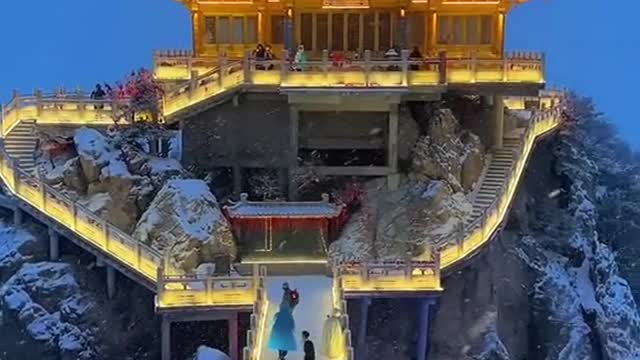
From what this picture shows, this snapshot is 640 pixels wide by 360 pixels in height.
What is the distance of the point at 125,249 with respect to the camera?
79.9 ft

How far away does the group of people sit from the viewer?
19484mm

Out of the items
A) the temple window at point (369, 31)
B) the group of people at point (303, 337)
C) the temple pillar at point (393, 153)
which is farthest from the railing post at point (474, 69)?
the group of people at point (303, 337)

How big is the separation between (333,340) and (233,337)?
4151 millimetres

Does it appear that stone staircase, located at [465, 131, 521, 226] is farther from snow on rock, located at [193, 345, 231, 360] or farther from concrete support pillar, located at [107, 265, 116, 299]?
concrete support pillar, located at [107, 265, 116, 299]

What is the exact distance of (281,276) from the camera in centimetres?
2472

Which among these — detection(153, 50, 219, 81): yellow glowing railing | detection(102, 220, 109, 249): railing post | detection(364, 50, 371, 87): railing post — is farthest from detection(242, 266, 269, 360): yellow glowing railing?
detection(153, 50, 219, 81): yellow glowing railing

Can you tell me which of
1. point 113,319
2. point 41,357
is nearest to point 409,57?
point 113,319

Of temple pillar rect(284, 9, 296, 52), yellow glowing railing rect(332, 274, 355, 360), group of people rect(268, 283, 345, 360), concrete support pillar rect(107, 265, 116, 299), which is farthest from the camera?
temple pillar rect(284, 9, 296, 52)

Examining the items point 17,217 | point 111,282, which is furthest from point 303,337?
point 17,217

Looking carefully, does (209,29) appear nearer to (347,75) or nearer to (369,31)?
(369,31)

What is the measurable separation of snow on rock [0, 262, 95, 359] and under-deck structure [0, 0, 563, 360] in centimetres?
104

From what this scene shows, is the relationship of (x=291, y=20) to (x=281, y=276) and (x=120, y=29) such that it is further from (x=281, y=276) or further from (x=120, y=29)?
(x=120, y=29)

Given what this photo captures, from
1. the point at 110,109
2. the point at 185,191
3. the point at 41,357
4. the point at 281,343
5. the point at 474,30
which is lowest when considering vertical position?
the point at 41,357

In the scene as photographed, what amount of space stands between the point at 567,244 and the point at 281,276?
10.6 metres
